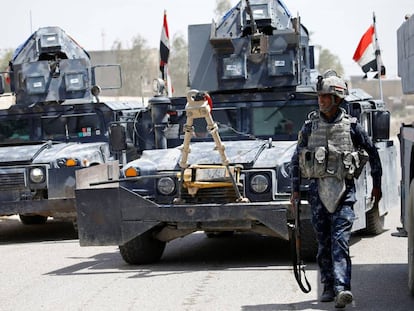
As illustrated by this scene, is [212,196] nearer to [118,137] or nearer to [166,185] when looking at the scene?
[166,185]

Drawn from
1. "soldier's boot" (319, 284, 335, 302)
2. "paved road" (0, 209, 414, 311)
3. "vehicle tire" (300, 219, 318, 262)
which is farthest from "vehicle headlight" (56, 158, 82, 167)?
"soldier's boot" (319, 284, 335, 302)

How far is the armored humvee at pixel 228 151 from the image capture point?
9734 mm

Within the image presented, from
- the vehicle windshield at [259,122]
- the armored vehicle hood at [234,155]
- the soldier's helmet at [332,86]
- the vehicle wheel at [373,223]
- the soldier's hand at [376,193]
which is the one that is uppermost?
the soldier's helmet at [332,86]

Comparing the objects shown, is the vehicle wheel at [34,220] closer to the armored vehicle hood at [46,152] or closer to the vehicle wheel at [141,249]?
the armored vehicle hood at [46,152]

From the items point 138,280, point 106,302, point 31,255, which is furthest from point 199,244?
point 106,302

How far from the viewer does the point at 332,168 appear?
7496 mm

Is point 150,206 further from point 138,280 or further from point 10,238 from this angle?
point 10,238

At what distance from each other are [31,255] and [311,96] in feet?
12.2

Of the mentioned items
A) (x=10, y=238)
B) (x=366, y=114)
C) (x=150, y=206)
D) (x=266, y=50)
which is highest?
(x=266, y=50)

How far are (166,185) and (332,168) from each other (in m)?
2.85

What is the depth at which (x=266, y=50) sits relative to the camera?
11.9 m

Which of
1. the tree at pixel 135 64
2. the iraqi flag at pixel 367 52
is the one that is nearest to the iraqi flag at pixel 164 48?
the iraqi flag at pixel 367 52

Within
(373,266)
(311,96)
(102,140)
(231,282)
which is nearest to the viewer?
(231,282)

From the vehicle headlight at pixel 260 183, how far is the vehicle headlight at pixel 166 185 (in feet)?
2.68
